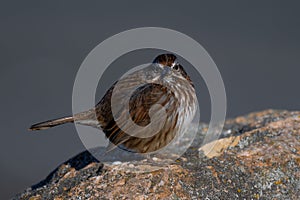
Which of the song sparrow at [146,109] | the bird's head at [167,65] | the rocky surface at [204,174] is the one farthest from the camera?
the bird's head at [167,65]

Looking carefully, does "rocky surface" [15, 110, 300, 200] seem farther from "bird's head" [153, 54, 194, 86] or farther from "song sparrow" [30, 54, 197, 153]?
"bird's head" [153, 54, 194, 86]

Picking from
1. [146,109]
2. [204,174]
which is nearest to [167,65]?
[146,109]

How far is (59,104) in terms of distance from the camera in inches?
506

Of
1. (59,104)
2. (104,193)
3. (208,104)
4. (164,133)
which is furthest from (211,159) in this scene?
(59,104)

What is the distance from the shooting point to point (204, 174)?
204 inches

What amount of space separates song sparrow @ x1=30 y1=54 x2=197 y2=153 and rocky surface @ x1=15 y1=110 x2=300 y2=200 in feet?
1.05

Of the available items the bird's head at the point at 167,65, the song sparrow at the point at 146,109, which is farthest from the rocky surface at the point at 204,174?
the bird's head at the point at 167,65

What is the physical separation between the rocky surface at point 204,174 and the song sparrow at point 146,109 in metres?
0.32

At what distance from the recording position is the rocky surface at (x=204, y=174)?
494 cm

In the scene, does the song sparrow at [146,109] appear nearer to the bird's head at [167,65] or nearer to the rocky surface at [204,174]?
the bird's head at [167,65]

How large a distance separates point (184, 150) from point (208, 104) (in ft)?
18.3

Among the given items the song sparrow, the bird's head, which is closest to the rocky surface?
the song sparrow

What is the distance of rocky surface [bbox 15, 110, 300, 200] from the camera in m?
4.94

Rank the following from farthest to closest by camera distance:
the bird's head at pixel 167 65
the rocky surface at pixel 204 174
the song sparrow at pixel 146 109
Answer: the bird's head at pixel 167 65
the song sparrow at pixel 146 109
the rocky surface at pixel 204 174
